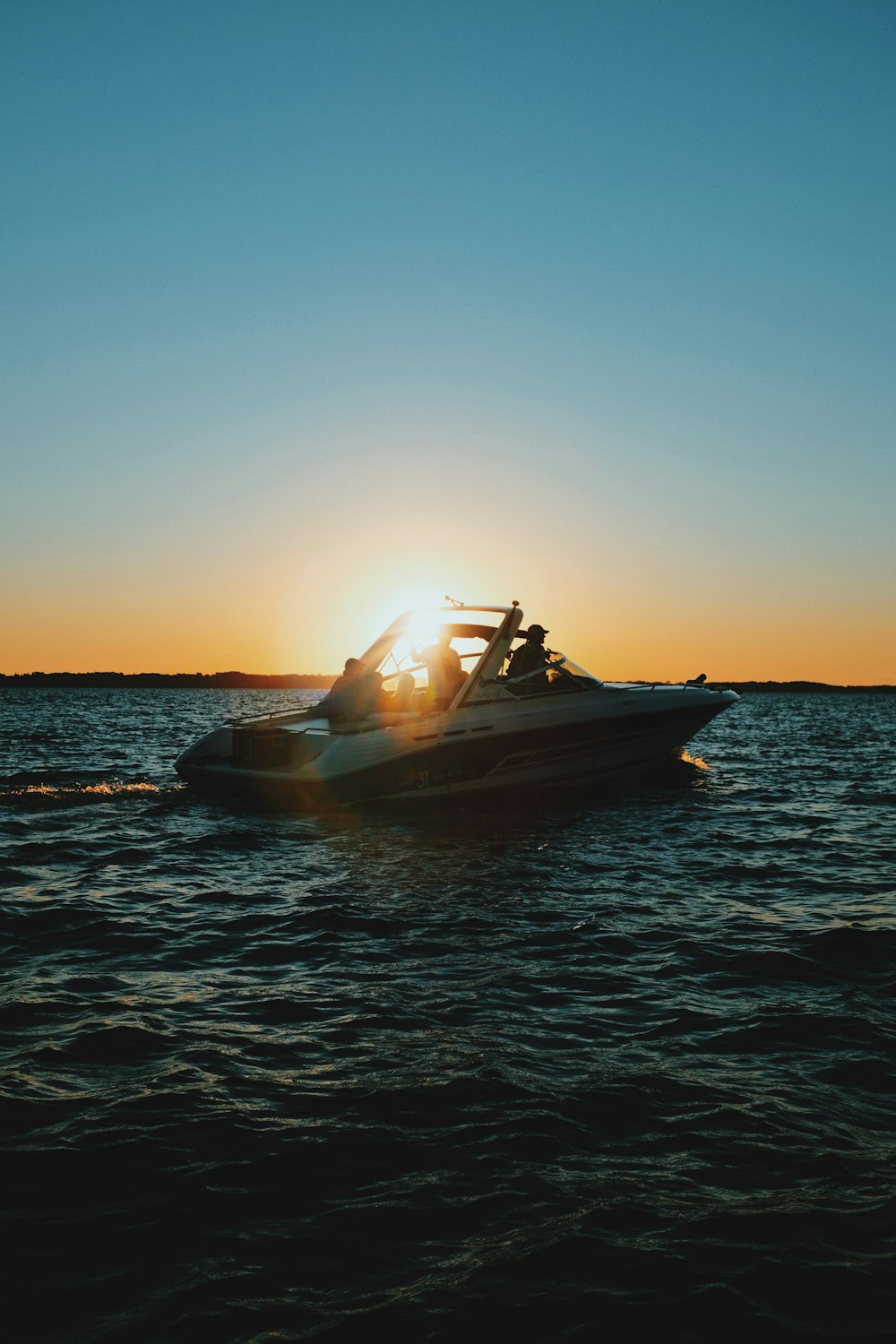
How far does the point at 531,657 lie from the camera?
16219mm

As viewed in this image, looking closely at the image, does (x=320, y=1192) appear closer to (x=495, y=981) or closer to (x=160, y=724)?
(x=495, y=981)

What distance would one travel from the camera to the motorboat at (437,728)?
14344 millimetres

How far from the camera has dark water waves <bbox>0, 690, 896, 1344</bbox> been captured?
3365mm

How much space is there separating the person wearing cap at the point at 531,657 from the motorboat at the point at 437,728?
21 mm

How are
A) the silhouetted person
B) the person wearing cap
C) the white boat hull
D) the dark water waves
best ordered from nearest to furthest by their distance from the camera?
1. the dark water waves
2. the white boat hull
3. the silhouetted person
4. the person wearing cap

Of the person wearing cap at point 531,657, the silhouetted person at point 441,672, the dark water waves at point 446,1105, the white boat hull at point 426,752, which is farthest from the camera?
the person wearing cap at point 531,657

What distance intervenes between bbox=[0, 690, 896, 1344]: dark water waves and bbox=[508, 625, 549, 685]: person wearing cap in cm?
583

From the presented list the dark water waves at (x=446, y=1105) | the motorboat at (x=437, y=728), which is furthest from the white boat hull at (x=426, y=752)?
the dark water waves at (x=446, y=1105)

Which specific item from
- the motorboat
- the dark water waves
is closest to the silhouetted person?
the motorboat

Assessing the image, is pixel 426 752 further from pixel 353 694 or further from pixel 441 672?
pixel 353 694

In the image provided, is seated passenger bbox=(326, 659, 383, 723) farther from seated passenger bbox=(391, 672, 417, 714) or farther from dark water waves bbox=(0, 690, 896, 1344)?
dark water waves bbox=(0, 690, 896, 1344)

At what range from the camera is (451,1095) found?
16.1 ft

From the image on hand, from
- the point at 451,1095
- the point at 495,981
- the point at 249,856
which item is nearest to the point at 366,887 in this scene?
the point at 249,856

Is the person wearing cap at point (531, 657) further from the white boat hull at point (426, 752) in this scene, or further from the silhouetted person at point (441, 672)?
the silhouetted person at point (441, 672)
